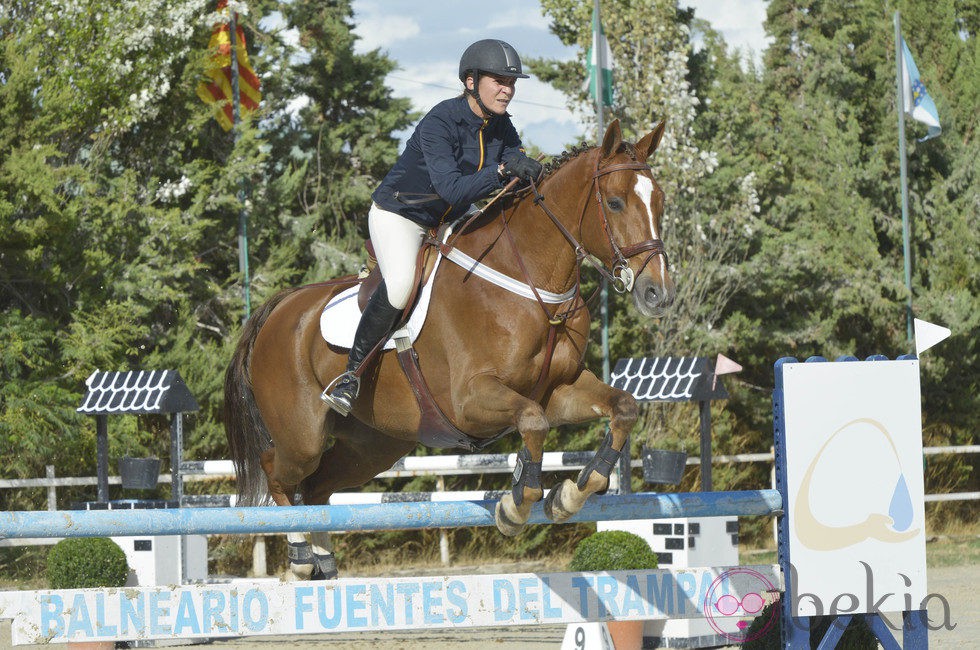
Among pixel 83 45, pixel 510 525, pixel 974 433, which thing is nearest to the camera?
pixel 510 525

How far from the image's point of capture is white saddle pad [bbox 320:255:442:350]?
4.43 m

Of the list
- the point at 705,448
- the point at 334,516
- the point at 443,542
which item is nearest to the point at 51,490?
the point at 443,542

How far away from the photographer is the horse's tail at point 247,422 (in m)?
5.44

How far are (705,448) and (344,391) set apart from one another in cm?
340

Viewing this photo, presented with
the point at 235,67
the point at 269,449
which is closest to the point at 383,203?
the point at 269,449

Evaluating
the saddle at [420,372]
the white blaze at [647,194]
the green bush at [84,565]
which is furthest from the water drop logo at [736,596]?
the green bush at [84,565]

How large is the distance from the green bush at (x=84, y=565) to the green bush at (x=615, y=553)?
285cm

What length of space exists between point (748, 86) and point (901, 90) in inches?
92.3

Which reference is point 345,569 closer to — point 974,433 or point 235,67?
point 235,67

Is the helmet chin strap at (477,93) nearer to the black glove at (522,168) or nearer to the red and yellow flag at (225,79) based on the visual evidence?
the black glove at (522,168)

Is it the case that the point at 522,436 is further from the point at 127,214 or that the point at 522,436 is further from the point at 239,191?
the point at 239,191

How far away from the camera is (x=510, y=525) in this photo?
3865 mm

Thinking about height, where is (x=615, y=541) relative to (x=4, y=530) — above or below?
below

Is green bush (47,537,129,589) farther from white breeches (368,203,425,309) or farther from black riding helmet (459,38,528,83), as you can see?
black riding helmet (459,38,528,83)
